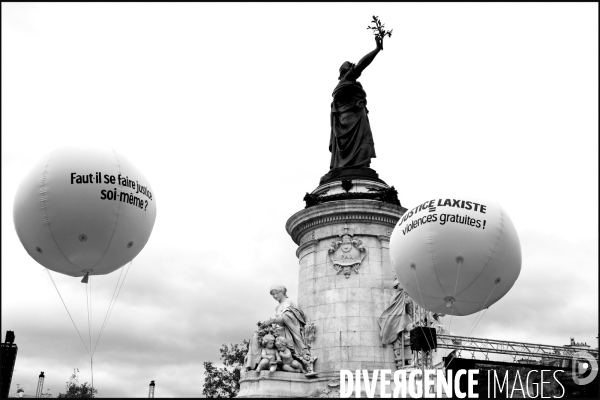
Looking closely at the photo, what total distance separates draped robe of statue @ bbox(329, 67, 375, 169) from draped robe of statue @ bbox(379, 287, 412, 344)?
6.69m

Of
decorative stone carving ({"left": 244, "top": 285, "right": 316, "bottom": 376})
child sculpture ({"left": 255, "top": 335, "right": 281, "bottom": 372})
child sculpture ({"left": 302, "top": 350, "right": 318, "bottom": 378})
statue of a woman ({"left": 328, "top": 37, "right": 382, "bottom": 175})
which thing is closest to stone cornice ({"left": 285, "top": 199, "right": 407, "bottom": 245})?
statue of a woman ({"left": 328, "top": 37, "right": 382, "bottom": 175})

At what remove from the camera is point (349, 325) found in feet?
69.7

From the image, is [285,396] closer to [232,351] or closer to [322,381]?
[322,381]

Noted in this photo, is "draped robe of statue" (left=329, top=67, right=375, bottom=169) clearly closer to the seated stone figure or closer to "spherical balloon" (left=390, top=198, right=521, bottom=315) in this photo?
the seated stone figure

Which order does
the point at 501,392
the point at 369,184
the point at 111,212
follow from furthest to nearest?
the point at 369,184 → the point at 501,392 → the point at 111,212

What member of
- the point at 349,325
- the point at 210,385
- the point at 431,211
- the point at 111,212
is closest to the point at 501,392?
the point at 349,325

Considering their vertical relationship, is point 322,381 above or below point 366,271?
below

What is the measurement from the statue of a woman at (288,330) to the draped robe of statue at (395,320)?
273 cm

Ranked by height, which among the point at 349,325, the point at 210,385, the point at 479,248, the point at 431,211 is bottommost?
the point at 210,385

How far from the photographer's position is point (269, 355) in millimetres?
19453

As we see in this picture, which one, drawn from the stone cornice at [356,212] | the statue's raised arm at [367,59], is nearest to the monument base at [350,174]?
the stone cornice at [356,212]

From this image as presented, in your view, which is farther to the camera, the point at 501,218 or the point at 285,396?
the point at 285,396

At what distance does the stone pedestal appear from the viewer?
68.1 ft

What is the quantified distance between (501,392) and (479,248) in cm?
811
